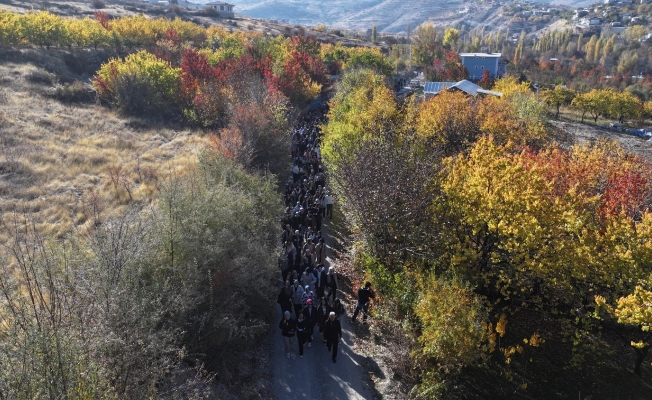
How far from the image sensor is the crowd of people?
1030 centimetres

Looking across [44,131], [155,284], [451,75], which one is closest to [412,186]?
[155,284]

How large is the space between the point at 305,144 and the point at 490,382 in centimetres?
1814

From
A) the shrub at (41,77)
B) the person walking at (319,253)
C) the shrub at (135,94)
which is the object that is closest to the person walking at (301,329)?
the person walking at (319,253)

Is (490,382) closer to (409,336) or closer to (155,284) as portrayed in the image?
(409,336)

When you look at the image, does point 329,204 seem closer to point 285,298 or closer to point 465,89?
point 285,298

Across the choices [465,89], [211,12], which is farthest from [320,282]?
[211,12]

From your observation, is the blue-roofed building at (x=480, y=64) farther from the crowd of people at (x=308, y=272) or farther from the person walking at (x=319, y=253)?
the person walking at (x=319, y=253)

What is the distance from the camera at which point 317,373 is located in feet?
32.6

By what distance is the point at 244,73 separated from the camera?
Answer: 97.9 ft

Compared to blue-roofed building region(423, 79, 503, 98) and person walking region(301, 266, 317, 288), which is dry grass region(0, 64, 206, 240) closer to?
person walking region(301, 266, 317, 288)

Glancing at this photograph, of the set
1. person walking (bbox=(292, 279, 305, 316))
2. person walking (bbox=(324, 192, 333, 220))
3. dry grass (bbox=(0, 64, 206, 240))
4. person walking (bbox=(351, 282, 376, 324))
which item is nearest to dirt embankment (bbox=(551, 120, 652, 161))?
person walking (bbox=(324, 192, 333, 220))

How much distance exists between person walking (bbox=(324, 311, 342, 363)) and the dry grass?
29.3 feet

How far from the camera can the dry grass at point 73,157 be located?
17.6 m

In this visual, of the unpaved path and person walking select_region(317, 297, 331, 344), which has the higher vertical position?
person walking select_region(317, 297, 331, 344)
